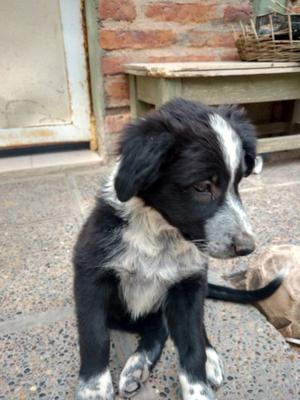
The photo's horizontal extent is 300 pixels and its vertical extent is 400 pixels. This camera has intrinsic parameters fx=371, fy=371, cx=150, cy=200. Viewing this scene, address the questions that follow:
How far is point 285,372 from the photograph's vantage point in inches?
53.3

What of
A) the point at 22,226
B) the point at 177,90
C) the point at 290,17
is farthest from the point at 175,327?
the point at 290,17

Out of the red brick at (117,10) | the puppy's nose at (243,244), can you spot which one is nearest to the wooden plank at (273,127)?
the red brick at (117,10)

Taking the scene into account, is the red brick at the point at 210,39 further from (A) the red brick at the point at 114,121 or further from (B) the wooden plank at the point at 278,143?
(B) the wooden plank at the point at 278,143

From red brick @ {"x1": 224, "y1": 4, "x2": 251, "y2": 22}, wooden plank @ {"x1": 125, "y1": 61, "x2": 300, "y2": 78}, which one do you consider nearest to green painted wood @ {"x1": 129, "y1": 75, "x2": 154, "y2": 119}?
wooden plank @ {"x1": 125, "y1": 61, "x2": 300, "y2": 78}

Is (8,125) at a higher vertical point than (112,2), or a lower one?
lower

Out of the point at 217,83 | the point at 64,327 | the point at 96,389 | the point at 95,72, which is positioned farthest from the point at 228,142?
the point at 95,72

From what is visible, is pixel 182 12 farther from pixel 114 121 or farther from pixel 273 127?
pixel 273 127

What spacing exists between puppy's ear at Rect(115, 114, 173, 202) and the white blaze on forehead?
155 millimetres

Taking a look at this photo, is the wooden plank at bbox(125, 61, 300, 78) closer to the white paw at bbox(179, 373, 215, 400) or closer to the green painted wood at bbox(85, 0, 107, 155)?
the green painted wood at bbox(85, 0, 107, 155)

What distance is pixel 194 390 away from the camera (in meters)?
1.24

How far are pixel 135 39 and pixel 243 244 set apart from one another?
2424mm

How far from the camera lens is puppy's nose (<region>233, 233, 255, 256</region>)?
1.14 m

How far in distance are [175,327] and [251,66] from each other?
84.3 inches

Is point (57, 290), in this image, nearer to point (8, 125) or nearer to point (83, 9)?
point (8, 125)
